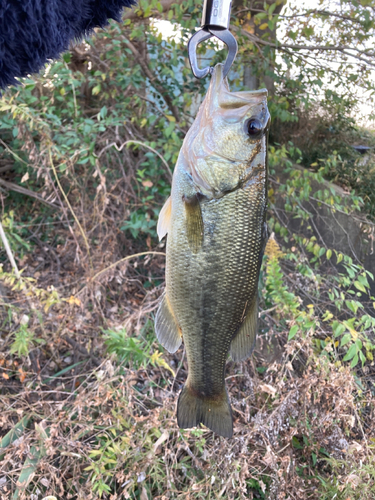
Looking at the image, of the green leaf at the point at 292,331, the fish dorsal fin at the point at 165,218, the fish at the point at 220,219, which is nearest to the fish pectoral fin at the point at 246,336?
the fish at the point at 220,219

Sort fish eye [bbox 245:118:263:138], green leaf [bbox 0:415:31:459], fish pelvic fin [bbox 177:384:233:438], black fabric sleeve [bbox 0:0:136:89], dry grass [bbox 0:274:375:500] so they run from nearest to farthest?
black fabric sleeve [bbox 0:0:136:89]
fish eye [bbox 245:118:263:138]
fish pelvic fin [bbox 177:384:233:438]
dry grass [bbox 0:274:375:500]
green leaf [bbox 0:415:31:459]

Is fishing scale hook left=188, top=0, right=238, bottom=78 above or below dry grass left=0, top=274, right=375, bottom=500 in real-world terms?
above

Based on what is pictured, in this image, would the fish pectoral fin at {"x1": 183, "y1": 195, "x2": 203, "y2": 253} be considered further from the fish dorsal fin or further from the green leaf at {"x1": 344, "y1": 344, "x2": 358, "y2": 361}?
the green leaf at {"x1": 344, "y1": 344, "x2": 358, "y2": 361}

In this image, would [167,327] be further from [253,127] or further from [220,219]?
[253,127]

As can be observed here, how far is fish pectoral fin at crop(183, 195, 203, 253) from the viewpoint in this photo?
1054mm

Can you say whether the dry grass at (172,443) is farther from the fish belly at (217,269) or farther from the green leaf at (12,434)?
the fish belly at (217,269)

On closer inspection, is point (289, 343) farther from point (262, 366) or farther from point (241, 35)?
point (241, 35)

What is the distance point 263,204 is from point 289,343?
5.11 feet

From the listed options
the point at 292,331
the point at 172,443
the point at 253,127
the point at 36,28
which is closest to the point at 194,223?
the point at 253,127

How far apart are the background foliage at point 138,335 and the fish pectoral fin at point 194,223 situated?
1.11 meters

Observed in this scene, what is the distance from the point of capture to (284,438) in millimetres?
2172

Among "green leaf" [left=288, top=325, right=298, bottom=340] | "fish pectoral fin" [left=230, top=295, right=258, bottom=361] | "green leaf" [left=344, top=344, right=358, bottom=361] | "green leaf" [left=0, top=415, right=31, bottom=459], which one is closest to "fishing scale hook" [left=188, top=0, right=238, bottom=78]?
"fish pectoral fin" [left=230, top=295, right=258, bottom=361]

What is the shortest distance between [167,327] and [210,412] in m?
0.33

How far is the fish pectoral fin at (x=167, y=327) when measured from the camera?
44.3 inches
